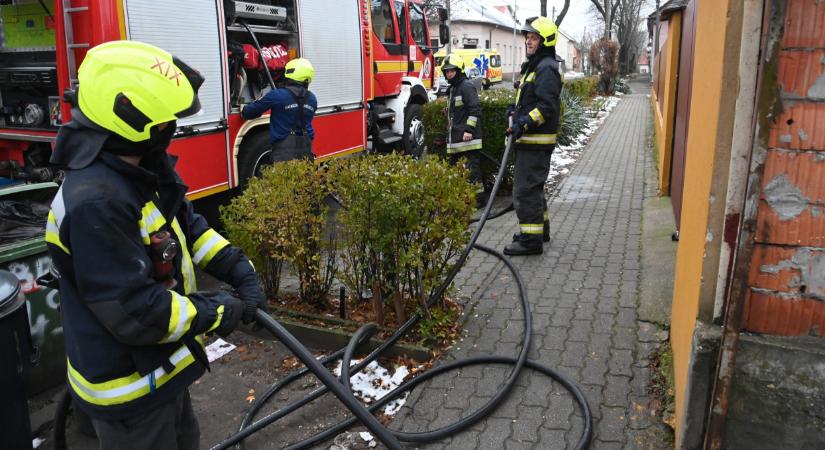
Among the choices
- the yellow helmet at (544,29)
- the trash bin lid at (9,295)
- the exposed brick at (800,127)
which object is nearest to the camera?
the exposed brick at (800,127)

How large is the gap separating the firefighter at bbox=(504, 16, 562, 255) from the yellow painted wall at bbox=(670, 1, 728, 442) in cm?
231

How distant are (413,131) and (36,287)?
799 centimetres

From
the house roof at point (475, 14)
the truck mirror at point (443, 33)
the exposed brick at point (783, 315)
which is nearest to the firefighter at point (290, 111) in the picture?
the exposed brick at point (783, 315)

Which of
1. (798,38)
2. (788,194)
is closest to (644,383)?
(788,194)

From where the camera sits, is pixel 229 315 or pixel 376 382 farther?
pixel 376 382

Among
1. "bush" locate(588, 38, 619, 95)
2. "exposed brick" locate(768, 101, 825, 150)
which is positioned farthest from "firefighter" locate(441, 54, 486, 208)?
"bush" locate(588, 38, 619, 95)

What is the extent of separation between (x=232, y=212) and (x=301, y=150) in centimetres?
250

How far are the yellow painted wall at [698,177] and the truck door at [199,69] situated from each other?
167 inches

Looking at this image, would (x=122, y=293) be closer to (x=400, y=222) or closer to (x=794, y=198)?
(x=400, y=222)

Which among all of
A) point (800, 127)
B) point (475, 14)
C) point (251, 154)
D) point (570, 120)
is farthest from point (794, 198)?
point (475, 14)

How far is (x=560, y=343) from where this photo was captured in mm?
3842

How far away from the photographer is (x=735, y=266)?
6.92 ft

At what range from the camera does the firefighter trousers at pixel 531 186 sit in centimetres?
551

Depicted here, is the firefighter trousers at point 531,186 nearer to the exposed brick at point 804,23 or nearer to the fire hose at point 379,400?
the fire hose at point 379,400
